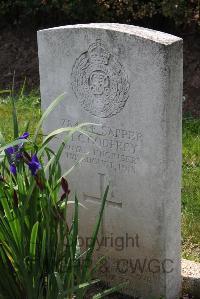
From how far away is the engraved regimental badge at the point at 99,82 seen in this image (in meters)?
3.24

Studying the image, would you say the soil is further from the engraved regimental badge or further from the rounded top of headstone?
the rounded top of headstone

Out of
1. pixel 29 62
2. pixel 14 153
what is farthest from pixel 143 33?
pixel 29 62

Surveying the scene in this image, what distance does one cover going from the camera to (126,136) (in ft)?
10.8

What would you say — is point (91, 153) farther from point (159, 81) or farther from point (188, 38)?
point (188, 38)

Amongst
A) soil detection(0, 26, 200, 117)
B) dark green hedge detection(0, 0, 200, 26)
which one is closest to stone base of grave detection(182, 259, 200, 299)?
soil detection(0, 26, 200, 117)

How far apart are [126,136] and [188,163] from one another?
1721 mm

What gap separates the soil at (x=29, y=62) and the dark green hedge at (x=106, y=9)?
0.71 ft

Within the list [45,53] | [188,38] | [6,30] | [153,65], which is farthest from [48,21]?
[153,65]

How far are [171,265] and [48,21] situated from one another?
4.86 metres

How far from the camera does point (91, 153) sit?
11.4 ft

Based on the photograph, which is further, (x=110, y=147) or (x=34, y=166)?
(x=110, y=147)

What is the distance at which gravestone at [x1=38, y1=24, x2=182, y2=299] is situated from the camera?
10.3ft

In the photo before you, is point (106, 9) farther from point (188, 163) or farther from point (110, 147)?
point (110, 147)

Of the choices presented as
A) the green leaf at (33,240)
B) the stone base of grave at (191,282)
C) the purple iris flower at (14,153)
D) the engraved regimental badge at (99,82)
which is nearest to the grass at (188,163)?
the stone base of grave at (191,282)
